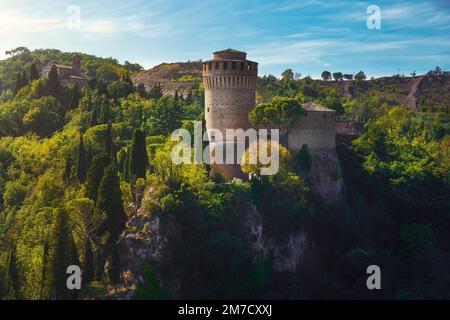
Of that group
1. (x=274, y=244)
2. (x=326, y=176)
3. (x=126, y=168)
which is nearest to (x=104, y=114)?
(x=126, y=168)

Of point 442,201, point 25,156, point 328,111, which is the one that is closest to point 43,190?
point 25,156

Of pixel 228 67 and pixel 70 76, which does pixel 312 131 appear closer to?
pixel 228 67

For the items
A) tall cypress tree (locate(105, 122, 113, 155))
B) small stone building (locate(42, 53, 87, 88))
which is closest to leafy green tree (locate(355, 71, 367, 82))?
small stone building (locate(42, 53, 87, 88))

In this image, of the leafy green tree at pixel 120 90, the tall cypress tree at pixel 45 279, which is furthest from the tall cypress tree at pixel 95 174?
the leafy green tree at pixel 120 90

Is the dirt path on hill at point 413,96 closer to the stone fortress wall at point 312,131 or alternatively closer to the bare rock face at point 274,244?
the stone fortress wall at point 312,131
